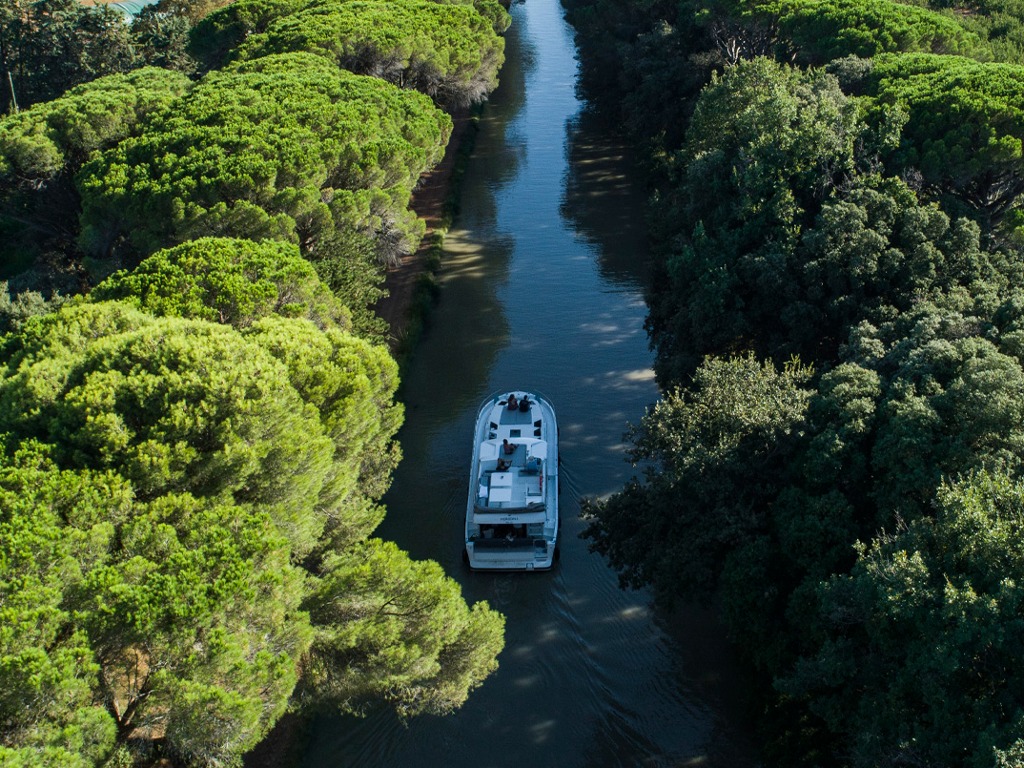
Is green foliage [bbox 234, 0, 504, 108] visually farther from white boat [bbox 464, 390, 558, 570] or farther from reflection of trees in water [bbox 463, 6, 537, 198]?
white boat [bbox 464, 390, 558, 570]

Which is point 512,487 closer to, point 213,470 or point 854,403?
point 854,403

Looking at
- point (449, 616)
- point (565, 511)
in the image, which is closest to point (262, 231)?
point (565, 511)

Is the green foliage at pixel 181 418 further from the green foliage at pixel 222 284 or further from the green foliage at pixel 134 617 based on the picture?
A: the green foliage at pixel 222 284

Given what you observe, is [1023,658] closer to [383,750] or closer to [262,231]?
[383,750]

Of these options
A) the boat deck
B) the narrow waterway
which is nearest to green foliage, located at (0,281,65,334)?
the narrow waterway

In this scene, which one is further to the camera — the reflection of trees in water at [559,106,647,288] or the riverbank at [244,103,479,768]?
the reflection of trees in water at [559,106,647,288]

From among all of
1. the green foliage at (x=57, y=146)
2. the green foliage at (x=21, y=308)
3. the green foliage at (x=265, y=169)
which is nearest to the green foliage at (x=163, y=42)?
the green foliage at (x=57, y=146)

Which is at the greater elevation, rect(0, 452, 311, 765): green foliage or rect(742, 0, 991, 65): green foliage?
rect(742, 0, 991, 65): green foliage
